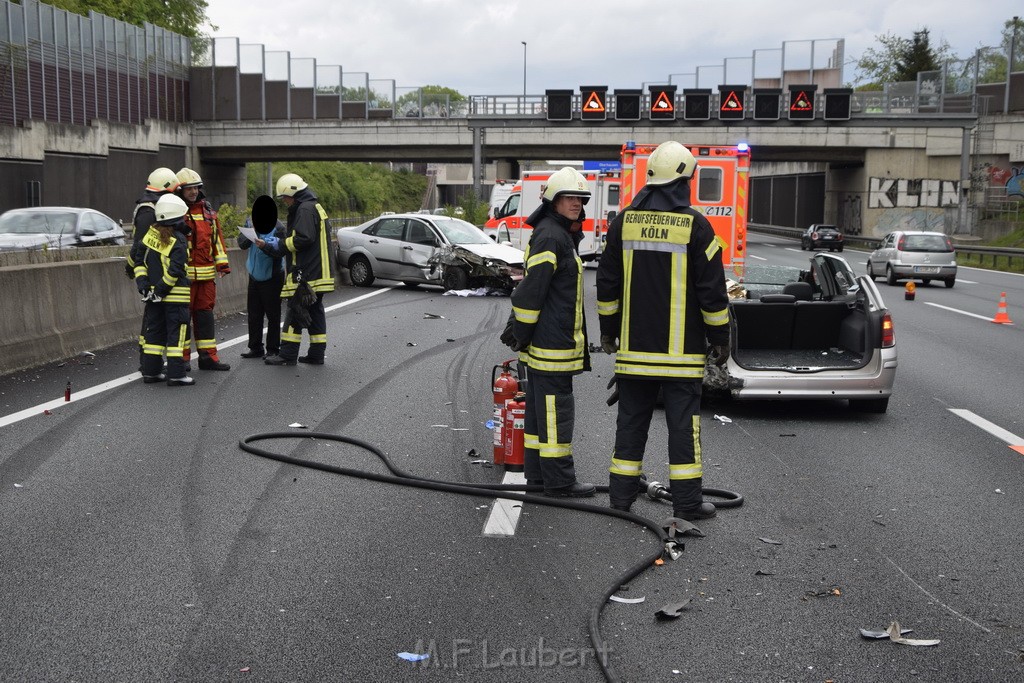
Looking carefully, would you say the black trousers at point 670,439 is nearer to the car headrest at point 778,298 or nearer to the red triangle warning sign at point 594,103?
the car headrest at point 778,298

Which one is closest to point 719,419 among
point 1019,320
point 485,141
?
point 1019,320

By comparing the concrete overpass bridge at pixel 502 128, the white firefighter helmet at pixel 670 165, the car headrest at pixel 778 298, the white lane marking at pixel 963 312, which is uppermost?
the concrete overpass bridge at pixel 502 128

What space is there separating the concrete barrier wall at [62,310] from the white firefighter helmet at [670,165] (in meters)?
7.49

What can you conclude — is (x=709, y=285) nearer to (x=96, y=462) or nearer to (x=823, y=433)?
(x=823, y=433)

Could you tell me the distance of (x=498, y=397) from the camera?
24.6 feet

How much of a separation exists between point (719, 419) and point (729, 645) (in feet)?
17.5

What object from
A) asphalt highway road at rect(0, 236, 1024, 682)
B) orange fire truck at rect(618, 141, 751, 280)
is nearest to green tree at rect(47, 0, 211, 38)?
orange fire truck at rect(618, 141, 751, 280)

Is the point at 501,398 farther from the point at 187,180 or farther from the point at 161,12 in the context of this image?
the point at 161,12

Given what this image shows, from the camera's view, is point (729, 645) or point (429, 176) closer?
point (729, 645)

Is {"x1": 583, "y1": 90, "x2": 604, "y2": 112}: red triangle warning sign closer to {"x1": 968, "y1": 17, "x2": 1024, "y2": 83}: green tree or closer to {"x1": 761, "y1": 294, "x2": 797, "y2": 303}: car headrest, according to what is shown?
{"x1": 968, "y1": 17, "x2": 1024, "y2": 83}: green tree

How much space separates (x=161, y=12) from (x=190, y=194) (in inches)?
2596

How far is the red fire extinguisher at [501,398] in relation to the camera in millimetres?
7473

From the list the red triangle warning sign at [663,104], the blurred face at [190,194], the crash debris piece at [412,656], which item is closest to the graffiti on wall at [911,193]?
the red triangle warning sign at [663,104]

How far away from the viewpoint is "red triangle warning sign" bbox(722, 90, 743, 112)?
181ft
